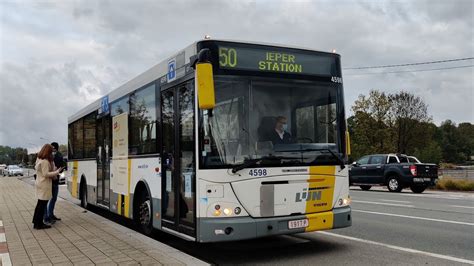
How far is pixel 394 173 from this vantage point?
75.4 feet

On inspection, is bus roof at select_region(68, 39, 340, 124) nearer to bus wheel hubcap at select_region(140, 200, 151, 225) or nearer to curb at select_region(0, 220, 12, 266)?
bus wheel hubcap at select_region(140, 200, 151, 225)

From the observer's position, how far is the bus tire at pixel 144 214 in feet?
29.4

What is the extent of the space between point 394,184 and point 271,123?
1755cm

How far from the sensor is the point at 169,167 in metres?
7.99

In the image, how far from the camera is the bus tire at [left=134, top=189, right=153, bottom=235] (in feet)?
29.4

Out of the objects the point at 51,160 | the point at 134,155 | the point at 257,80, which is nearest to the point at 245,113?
the point at 257,80

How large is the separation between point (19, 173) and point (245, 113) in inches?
2582

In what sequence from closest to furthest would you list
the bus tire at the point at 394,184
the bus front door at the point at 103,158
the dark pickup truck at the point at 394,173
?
the bus front door at the point at 103,158 → the dark pickup truck at the point at 394,173 → the bus tire at the point at 394,184

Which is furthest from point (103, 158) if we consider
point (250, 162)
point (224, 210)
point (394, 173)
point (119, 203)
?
point (394, 173)

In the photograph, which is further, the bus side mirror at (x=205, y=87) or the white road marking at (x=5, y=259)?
the white road marking at (x=5, y=259)

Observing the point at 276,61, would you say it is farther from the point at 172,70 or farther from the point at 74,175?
the point at 74,175

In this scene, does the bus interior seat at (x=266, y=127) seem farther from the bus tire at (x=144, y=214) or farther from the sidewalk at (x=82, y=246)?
the bus tire at (x=144, y=214)

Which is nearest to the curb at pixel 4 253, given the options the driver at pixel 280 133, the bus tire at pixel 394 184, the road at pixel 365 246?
the road at pixel 365 246

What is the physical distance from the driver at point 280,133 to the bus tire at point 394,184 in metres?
17.1
